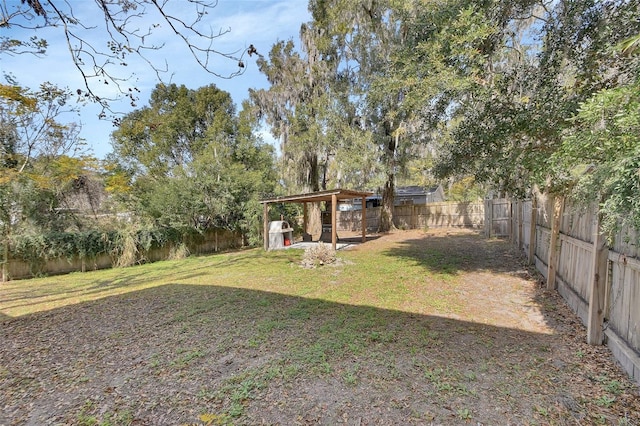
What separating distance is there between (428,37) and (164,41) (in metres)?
5.23

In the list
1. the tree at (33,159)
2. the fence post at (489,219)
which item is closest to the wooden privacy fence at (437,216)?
the fence post at (489,219)

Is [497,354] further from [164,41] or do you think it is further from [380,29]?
[380,29]

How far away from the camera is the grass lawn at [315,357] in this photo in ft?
7.72

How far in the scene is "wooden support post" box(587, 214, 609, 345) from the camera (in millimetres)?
3096

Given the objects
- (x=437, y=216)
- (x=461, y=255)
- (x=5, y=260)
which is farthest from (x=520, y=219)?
(x=5, y=260)

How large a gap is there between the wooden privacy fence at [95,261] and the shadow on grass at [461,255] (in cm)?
829

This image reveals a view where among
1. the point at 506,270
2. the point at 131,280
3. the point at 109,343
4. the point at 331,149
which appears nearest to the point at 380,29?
the point at 331,149

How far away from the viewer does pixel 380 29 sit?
12.6 metres

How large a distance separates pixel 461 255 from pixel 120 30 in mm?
8870

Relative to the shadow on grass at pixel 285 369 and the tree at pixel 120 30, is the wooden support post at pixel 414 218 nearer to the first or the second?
the shadow on grass at pixel 285 369

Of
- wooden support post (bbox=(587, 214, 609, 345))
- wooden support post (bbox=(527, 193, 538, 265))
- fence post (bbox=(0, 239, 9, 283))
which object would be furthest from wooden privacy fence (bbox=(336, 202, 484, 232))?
fence post (bbox=(0, 239, 9, 283))

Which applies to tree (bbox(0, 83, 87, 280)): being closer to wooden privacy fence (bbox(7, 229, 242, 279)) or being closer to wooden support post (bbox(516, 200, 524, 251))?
wooden privacy fence (bbox(7, 229, 242, 279))

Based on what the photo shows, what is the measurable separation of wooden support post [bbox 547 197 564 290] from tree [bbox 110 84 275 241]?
10845mm

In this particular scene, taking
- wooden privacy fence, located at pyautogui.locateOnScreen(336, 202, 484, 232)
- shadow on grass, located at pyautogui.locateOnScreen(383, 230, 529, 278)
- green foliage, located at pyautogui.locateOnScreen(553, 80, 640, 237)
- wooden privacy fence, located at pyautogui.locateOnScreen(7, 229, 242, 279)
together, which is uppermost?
green foliage, located at pyautogui.locateOnScreen(553, 80, 640, 237)
